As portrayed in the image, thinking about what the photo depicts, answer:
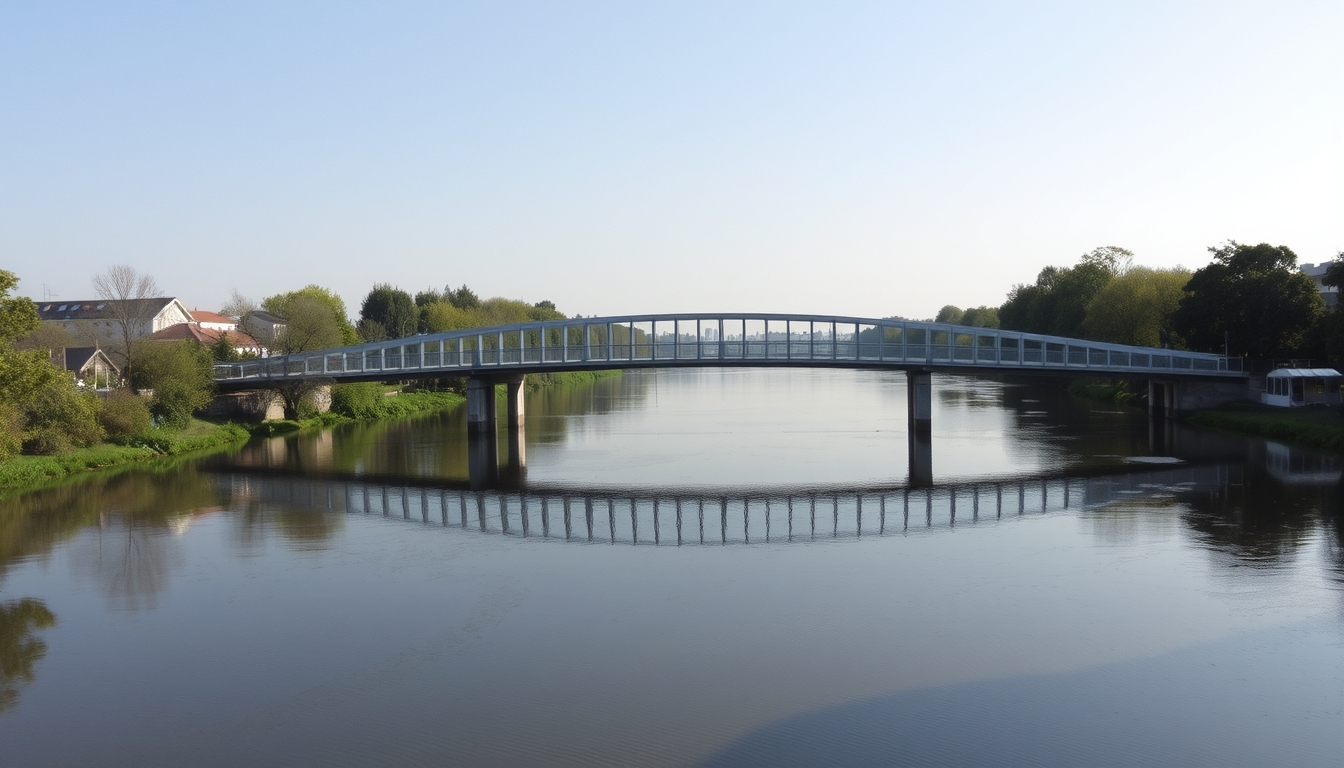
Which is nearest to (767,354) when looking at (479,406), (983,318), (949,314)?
(479,406)

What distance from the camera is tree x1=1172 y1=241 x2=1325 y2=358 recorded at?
43188 millimetres

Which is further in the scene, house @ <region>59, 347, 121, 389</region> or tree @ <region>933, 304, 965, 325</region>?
tree @ <region>933, 304, 965, 325</region>

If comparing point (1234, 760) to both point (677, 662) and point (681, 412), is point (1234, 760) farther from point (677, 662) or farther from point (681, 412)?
point (681, 412)

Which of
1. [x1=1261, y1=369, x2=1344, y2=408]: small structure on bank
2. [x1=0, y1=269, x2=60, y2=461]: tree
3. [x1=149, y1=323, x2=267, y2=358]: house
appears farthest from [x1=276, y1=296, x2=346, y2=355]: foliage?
[x1=1261, y1=369, x2=1344, y2=408]: small structure on bank

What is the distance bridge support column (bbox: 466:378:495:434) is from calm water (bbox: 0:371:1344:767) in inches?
541

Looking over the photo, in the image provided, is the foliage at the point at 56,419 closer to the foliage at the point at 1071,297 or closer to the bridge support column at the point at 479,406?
the bridge support column at the point at 479,406

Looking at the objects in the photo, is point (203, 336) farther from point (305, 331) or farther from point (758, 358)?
point (758, 358)

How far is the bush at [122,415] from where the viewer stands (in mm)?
35031

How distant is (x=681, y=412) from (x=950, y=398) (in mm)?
20399

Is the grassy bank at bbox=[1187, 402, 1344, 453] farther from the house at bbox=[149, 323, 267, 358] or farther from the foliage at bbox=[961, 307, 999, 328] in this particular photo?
the foliage at bbox=[961, 307, 999, 328]

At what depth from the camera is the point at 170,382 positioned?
128 ft

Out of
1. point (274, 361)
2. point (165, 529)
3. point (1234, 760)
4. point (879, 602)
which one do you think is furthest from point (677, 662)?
point (274, 361)

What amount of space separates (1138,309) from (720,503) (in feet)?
130

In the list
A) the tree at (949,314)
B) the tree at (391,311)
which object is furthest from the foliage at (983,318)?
the tree at (391,311)
